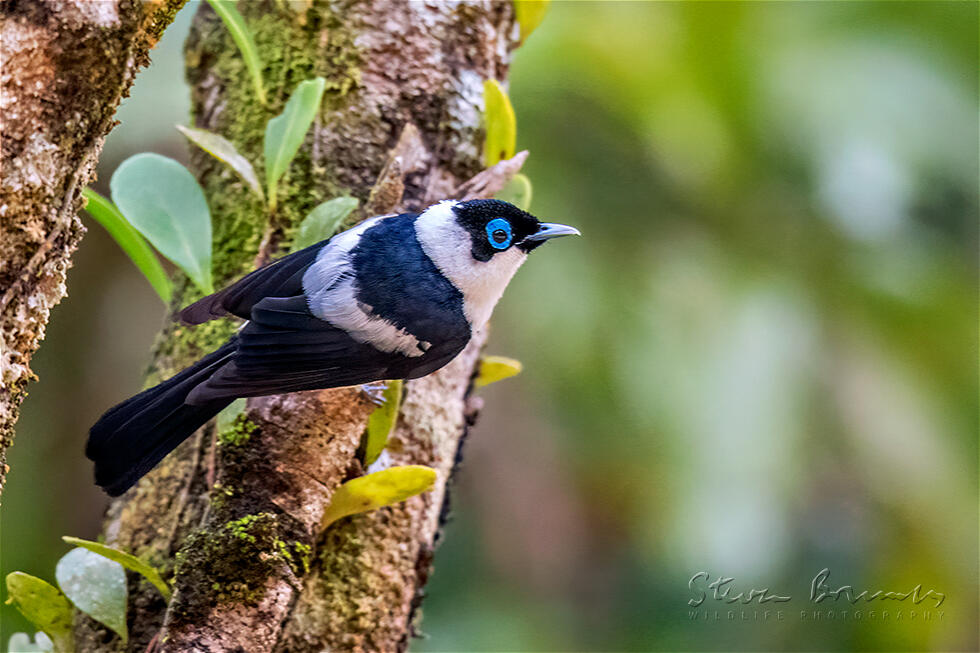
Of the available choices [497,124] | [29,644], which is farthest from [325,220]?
[29,644]

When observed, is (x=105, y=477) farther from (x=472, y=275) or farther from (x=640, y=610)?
(x=640, y=610)

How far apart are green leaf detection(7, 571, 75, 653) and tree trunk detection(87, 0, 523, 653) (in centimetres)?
5

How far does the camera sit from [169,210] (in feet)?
6.77

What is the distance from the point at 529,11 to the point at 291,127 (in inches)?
36.3

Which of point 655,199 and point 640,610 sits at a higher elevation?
point 655,199

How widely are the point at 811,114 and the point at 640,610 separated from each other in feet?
8.70

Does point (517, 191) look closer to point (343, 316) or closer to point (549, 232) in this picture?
point (549, 232)

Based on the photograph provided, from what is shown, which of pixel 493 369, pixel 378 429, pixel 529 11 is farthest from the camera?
pixel 529 11

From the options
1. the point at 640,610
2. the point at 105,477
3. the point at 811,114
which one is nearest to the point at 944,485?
the point at 640,610

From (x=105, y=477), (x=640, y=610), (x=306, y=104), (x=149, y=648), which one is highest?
(x=306, y=104)

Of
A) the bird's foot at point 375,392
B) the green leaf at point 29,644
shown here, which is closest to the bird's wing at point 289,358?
the bird's foot at point 375,392

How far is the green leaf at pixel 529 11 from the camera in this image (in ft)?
8.38

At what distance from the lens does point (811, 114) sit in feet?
14.1

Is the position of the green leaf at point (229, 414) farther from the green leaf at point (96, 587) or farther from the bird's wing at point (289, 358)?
the green leaf at point (96, 587)
